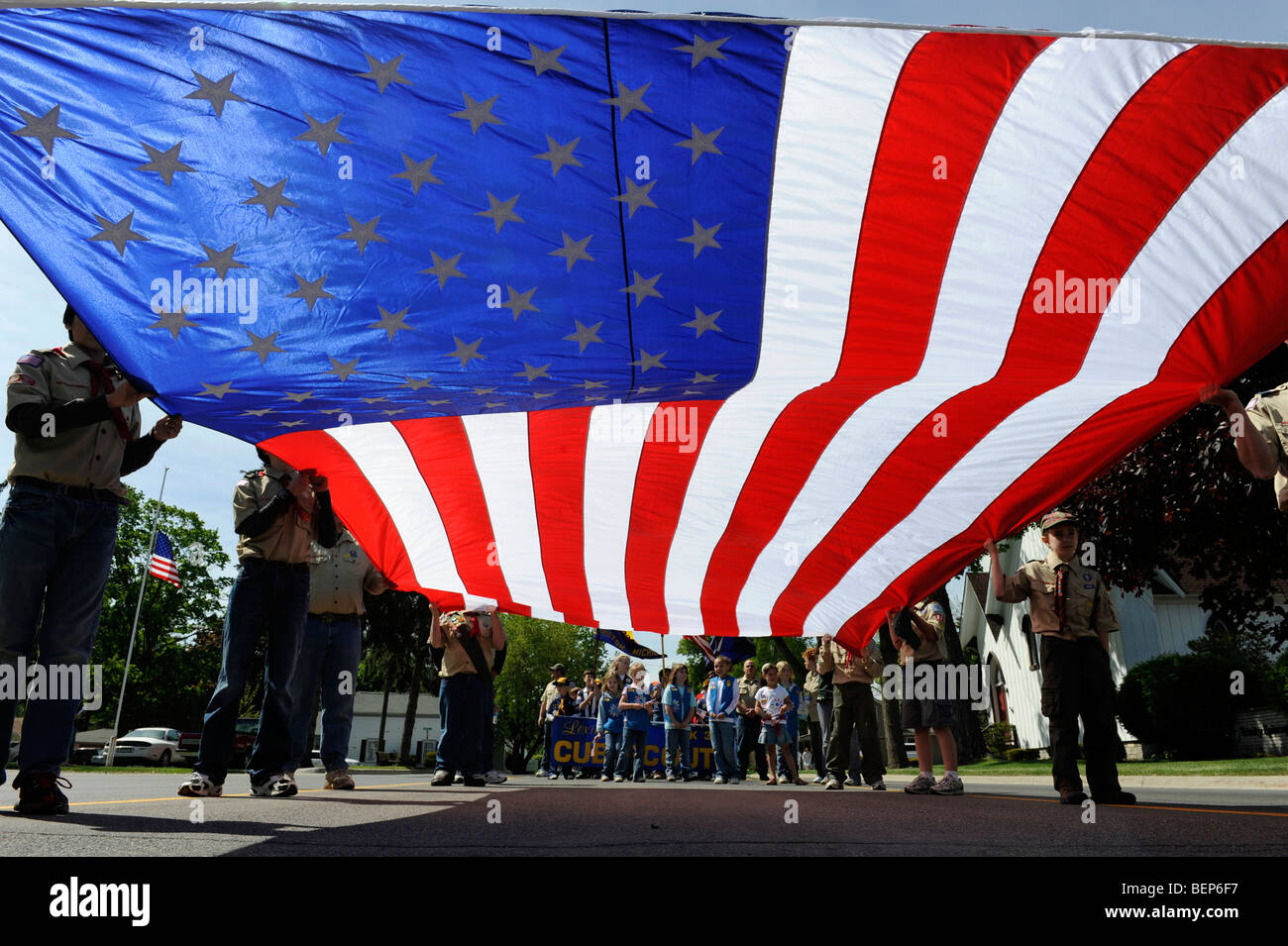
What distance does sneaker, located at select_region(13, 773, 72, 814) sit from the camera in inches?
127

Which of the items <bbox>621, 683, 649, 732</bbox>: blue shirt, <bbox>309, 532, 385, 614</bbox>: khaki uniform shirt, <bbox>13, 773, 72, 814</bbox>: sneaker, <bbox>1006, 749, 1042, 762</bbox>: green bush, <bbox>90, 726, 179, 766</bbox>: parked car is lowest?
<bbox>90, 726, 179, 766</bbox>: parked car

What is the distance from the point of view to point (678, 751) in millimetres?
12859

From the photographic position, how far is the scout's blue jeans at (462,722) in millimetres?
7656

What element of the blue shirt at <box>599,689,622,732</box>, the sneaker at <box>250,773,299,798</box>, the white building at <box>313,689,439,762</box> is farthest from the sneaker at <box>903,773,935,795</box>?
the white building at <box>313,689,439,762</box>

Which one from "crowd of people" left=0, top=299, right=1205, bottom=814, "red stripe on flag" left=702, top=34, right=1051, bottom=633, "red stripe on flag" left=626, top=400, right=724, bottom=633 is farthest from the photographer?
"red stripe on flag" left=626, top=400, right=724, bottom=633

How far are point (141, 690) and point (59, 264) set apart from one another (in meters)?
43.2

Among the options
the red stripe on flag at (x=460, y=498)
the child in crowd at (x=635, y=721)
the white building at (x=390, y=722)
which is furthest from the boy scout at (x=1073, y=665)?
the white building at (x=390, y=722)

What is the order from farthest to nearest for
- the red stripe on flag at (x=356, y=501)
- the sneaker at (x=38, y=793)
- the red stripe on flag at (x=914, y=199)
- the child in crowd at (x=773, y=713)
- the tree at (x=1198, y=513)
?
the child in crowd at (x=773, y=713)
the tree at (x=1198, y=513)
the red stripe on flag at (x=356, y=501)
the sneaker at (x=38, y=793)
the red stripe on flag at (x=914, y=199)

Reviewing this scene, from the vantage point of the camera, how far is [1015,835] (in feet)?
10.5

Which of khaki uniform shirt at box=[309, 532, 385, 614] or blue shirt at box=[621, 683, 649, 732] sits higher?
khaki uniform shirt at box=[309, 532, 385, 614]

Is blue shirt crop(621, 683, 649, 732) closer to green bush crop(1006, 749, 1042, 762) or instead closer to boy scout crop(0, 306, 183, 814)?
boy scout crop(0, 306, 183, 814)

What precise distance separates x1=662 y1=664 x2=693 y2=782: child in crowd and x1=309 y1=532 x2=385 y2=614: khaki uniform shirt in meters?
6.99

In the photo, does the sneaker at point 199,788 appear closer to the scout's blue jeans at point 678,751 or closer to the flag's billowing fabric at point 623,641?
the scout's blue jeans at point 678,751

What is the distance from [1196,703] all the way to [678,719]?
9813 millimetres
